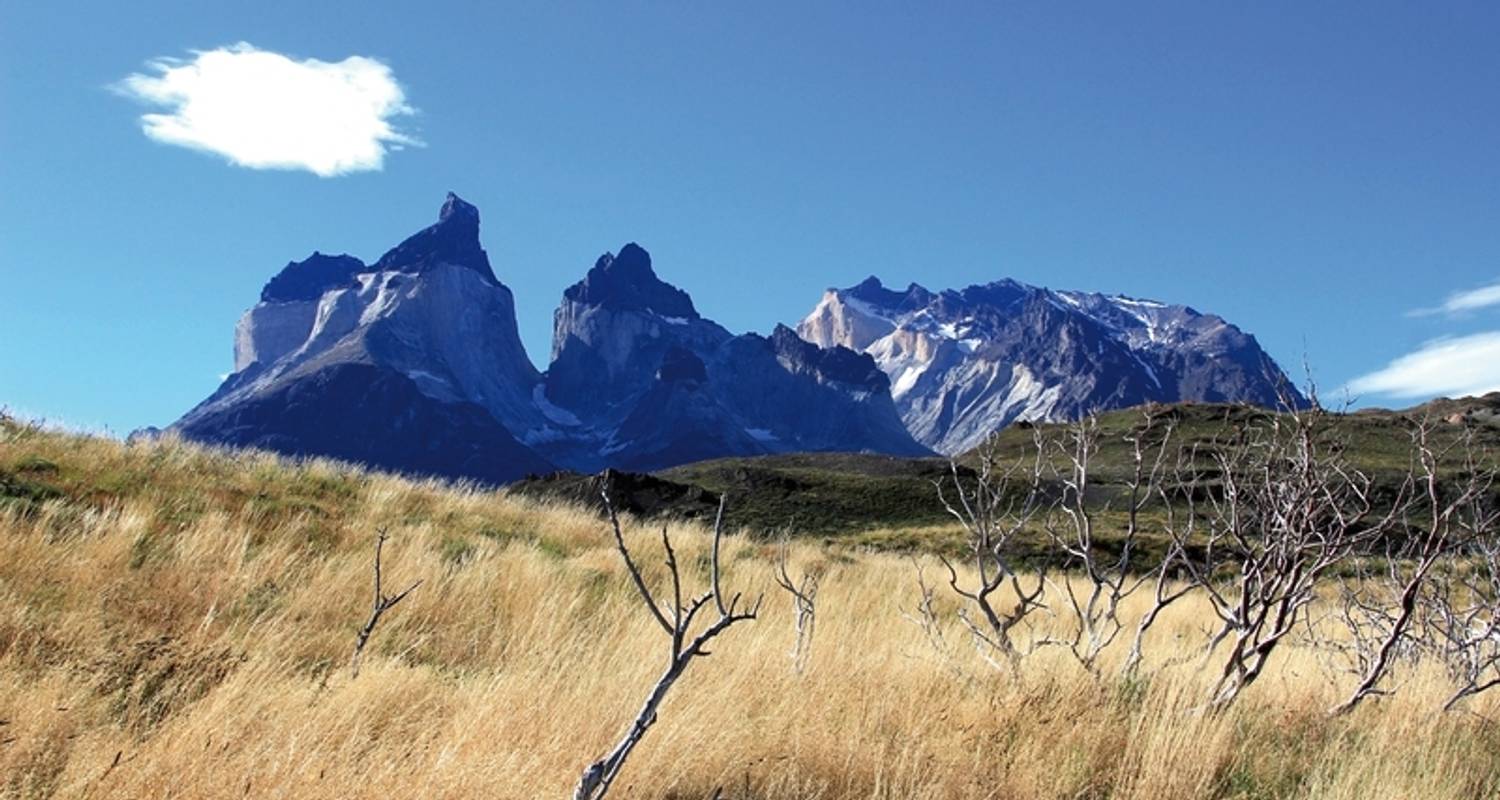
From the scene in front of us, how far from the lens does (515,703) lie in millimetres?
4230

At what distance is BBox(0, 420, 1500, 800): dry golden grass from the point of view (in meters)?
3.39

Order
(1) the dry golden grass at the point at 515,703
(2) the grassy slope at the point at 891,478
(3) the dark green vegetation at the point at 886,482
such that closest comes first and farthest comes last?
(1) the dry golden grass at the point at 515,703, (3) the dark green vegetation at the point at 886,482, (2) the grassy slope at the point at 891,478

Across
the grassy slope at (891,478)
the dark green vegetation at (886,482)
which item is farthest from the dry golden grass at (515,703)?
the grassy slope at (891,478)

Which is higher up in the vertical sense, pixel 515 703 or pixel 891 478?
pixel 515 703

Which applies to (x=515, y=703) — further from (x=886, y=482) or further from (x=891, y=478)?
(x=891, y=478)

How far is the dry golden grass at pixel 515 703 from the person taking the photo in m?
3.39

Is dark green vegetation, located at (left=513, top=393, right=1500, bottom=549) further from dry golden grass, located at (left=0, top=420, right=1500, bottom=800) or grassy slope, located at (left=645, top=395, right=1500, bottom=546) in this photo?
dry golden grass, located at (left=0, top=420, right=1500, bottom=800)

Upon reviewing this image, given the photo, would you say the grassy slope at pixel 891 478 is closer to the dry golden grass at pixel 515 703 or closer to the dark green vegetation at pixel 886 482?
the dark green vegetation at pixel 886 482

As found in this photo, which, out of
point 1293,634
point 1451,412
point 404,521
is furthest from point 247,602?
point 1451,412

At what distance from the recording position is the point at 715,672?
5441 millimetres

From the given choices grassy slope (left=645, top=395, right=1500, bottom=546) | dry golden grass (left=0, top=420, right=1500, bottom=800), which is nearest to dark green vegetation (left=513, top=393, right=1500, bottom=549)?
grassy slope (left=645, top=395, right=1500, bottom=546)

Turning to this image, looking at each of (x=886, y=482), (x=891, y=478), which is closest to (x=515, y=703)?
(x=886, y=482)

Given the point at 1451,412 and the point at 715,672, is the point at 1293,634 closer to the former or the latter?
the point at 715,672

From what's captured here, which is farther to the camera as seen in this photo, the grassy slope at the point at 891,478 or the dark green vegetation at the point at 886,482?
the grassy slope at the point at 891,478
